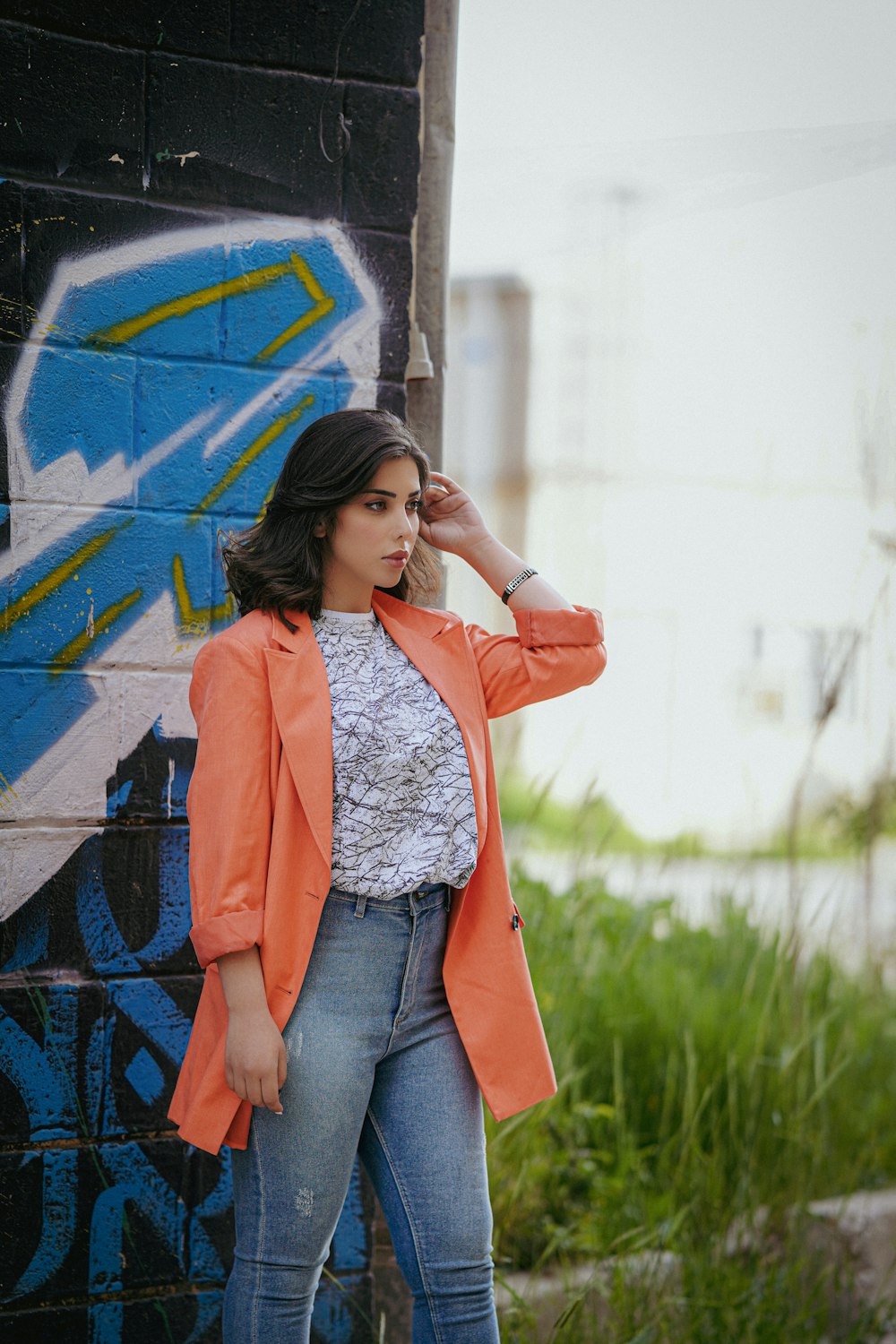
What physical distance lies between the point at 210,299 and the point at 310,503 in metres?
0.79

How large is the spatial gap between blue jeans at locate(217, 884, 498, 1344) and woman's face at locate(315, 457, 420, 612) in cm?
52

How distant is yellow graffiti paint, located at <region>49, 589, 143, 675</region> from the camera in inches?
91.9

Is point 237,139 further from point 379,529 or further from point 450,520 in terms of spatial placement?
point 379,529

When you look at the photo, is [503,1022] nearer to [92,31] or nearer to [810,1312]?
[810,1312]

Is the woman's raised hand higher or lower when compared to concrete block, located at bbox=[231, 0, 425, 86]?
lower

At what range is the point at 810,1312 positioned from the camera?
9.29ft

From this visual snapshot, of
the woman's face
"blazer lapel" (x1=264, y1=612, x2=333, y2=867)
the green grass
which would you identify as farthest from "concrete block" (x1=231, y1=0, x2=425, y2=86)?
the green grass

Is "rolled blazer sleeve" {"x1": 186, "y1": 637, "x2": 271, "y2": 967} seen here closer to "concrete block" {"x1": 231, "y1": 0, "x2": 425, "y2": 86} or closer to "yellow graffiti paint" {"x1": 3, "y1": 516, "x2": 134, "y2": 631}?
"yellow graffiti paint" {"x1": 3, "y1": 516, "x2": 134, "y2": 631}

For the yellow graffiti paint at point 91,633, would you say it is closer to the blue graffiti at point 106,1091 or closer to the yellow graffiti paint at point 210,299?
the blue graffiti at point 106,1091

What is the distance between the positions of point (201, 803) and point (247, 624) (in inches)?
11.6

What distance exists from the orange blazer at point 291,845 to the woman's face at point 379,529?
12cm

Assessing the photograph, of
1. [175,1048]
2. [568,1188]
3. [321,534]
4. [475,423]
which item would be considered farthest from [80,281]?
[475,423]

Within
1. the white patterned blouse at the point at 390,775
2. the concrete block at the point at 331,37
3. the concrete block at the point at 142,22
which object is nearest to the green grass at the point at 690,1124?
the white patterned blouse at the point at 390,775

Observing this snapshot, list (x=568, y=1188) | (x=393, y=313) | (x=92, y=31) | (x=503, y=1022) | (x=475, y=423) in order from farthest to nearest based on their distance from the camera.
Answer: (x=475, y=423) < (x=568, y=1188) < (x=393, y=313) < (x=92, y=31) < (x=503, y=1022)
